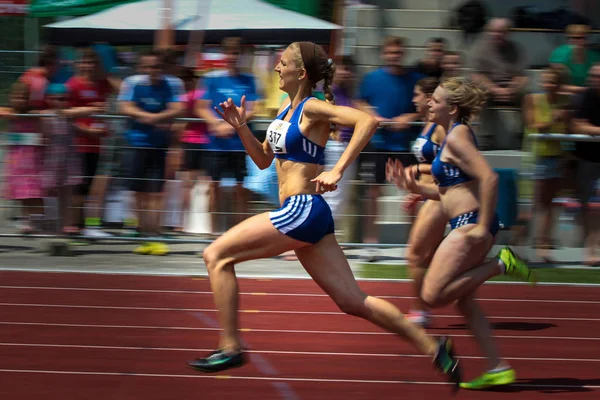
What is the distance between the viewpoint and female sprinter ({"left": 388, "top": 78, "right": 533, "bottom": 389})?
19.0 feet

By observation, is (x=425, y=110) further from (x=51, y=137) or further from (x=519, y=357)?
(x=51, y=137)

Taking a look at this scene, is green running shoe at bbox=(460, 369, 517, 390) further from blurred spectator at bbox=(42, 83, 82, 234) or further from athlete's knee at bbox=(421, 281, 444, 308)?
blurred spectator at bbox=(42, 83, 82, 234)

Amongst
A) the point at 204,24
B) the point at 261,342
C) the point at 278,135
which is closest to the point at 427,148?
the point at 261,342

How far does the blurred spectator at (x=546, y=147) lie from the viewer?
10359mm

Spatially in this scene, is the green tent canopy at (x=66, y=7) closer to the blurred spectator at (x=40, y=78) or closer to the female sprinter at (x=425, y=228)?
the blurred spectator at (x=40, y=78)

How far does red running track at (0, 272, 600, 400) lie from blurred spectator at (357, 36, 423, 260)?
3.68 ft

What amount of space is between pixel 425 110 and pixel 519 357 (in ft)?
7.03

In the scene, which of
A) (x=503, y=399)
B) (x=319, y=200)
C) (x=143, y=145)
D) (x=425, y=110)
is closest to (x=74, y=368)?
(x=319, y=200)

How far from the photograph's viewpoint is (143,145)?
1032 centimetres

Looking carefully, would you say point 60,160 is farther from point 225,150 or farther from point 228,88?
point 228,88

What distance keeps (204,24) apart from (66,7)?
94.7 inches

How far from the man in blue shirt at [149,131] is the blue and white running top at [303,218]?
4.95 meters

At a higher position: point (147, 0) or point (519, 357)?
point (147, 0)

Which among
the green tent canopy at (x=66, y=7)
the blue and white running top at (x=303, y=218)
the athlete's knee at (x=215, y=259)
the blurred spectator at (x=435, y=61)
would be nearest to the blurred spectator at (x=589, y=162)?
the blurred spectator at (x=435, y=61)
